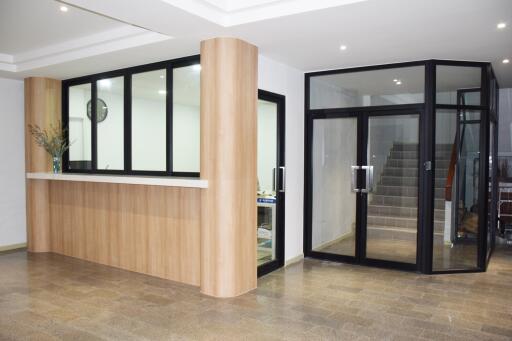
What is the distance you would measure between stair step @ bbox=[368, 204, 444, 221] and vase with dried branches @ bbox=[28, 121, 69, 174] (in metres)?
4.60

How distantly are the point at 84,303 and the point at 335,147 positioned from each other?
3.76m

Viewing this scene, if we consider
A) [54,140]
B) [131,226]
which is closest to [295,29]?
[131,226]

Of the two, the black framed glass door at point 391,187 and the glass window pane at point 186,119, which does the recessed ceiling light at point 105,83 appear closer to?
the glass window pane at point 186,119

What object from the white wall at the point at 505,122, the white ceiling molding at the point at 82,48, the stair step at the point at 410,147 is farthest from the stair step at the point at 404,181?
the white ceiling molding at the point at 82,48

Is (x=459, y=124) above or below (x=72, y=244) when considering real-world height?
above

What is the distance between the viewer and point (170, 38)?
427cm

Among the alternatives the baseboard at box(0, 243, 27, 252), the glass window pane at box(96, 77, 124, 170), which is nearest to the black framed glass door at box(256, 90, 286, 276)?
the glass window pane at box(96, 77, 124, 170)

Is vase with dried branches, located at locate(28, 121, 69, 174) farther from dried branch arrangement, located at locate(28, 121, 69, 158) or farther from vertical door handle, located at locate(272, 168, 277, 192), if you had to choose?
vertical door handle, located at locate(272, 168, 277, 192)

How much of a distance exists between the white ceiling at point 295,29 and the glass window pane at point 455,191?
91 cm

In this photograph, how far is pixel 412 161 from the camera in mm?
5391

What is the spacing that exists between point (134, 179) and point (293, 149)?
2180mm

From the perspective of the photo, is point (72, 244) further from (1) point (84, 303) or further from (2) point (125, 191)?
(1) point (84, 303)

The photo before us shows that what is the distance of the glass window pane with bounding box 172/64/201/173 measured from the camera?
503 cm

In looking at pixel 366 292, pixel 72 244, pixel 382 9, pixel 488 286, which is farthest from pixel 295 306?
pixel 72 244
